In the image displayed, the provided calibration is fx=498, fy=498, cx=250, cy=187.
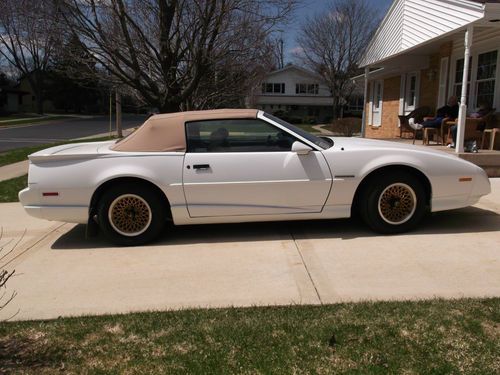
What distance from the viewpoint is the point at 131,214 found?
546cm

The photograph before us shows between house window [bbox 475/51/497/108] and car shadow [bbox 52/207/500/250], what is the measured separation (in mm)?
5760

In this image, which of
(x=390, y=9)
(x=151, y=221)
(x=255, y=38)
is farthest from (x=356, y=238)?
(x=390, y=9)

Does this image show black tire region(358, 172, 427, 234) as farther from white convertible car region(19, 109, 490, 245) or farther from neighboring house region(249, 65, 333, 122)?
neighboring house region(249, 65, 333, 122)

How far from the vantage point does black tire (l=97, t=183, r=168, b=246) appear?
541cm

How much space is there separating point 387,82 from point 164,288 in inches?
645

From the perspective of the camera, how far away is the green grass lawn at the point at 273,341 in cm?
295

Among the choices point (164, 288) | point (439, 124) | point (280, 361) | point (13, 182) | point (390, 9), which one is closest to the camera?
point (280, 361)

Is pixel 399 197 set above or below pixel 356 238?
above

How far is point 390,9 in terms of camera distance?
14922 millimetres

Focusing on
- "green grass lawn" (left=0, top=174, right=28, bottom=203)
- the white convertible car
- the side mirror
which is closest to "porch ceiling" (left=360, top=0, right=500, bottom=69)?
the white convertible car

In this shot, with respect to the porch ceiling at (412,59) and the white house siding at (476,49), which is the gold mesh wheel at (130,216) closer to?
the white house siding at (476,49)

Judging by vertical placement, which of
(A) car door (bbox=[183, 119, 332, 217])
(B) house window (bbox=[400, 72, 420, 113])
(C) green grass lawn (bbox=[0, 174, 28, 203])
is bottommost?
(C) green grass lawn (bbox=[0, 174, 28, 203])

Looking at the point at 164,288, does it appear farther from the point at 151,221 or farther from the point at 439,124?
the point at 439,124

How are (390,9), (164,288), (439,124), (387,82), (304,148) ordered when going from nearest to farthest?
(164,288), (304,148), (439,124), (390,9), (387,82)
